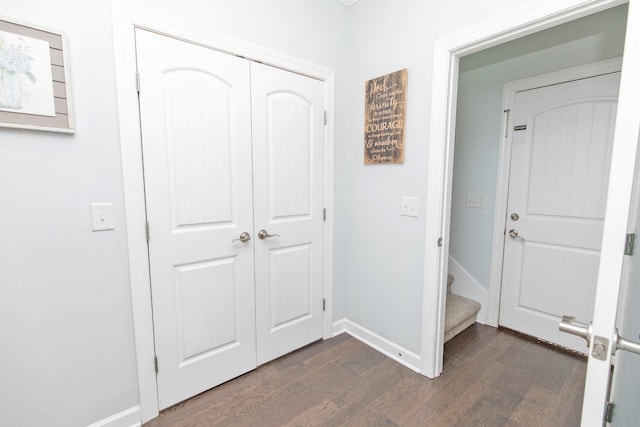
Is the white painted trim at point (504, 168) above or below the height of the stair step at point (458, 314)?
above

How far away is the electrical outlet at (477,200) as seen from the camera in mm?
2547

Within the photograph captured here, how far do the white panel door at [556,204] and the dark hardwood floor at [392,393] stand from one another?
38 cm

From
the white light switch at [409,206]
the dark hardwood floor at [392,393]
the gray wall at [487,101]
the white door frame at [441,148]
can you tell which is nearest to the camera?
the white door frame at [441,148]

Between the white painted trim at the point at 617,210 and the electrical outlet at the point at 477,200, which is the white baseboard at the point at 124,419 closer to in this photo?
the white painted trim at the point at 617,210

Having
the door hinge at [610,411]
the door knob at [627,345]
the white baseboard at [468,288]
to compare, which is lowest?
the white baseboard at [468,288]

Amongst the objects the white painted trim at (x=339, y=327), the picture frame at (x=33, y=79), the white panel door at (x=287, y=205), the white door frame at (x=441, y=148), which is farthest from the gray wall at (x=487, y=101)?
the picture frame at (x=33, y=79)

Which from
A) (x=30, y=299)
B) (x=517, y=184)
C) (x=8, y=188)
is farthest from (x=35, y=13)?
(x=517, y=184)

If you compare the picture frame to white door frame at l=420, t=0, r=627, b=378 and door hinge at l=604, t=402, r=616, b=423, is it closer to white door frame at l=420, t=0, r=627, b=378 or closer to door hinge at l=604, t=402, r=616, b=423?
white door frame at l=420, t=0, r=627, b=378

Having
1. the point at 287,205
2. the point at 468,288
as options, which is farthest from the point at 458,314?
the point at 287,205

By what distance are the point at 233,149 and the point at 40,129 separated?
809 mm

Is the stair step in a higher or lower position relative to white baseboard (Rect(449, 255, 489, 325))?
lower

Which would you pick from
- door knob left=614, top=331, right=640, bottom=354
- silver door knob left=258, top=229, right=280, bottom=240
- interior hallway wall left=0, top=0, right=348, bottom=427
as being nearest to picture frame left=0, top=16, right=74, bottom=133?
interior hallway wall left=0, top=0, right=348, bottom=427

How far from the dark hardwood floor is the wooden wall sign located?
1426 millimetres

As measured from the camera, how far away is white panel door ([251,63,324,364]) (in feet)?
5.93
